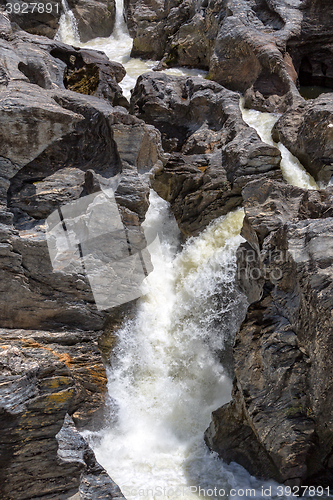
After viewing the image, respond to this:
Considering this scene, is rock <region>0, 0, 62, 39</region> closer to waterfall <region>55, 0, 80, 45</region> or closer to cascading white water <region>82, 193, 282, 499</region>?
waterfall <region>55, 0, 80, 45</region>

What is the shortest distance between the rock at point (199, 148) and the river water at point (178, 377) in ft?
1.93

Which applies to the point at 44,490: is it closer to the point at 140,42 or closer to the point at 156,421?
the point at 156,421

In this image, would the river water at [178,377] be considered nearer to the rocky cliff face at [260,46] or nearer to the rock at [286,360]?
the rock at [286,360]

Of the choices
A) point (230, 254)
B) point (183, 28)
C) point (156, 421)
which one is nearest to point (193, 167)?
point (230, 254)

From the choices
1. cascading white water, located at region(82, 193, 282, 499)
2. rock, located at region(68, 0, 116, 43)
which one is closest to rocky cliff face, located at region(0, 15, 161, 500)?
cascading white water, located at region(82, 193, 282, 499)

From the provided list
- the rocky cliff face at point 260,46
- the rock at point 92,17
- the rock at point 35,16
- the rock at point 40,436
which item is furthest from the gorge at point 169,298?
the rock at point 92,17

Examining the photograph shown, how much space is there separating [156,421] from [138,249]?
280cm

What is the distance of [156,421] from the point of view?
18.3 feet

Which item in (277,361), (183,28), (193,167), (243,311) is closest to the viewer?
(277,361)

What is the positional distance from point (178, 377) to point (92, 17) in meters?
16.9

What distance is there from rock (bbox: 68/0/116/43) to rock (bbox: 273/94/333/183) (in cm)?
1177

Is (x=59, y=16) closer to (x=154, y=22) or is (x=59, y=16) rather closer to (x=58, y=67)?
(x=154, y=22)

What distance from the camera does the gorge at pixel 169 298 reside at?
3908 mm

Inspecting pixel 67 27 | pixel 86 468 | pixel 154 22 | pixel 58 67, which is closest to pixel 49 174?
pixel 58 67
